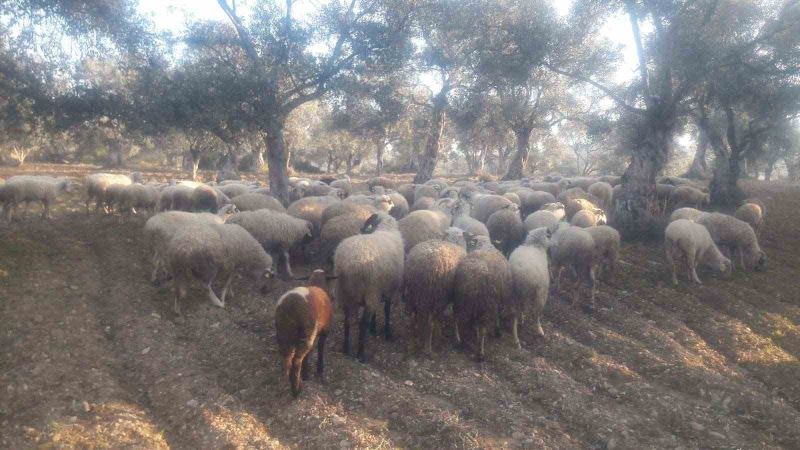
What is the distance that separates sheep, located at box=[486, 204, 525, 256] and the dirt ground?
6.77 feet

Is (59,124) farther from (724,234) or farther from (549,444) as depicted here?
(724,234)

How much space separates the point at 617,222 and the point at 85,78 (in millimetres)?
17850

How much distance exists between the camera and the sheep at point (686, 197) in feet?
64.4

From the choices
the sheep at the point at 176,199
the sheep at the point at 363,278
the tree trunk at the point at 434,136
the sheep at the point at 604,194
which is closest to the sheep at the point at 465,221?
the sheep at the point at 363,278

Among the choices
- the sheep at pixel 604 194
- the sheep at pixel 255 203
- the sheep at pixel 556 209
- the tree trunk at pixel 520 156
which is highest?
the tree trunk at pixel 520 156

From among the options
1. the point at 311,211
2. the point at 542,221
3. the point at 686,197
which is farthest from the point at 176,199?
the point at 686,197

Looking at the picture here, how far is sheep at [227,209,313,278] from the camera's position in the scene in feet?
35.8

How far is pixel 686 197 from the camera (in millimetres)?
19719

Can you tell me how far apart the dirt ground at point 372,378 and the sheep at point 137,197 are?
4238mm

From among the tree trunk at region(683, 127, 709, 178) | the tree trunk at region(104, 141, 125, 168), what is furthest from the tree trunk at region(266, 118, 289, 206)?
the tree trunk at region(104, 141, 125, 168)

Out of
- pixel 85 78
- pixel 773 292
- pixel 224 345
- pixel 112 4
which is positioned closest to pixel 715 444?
pixel 224 345

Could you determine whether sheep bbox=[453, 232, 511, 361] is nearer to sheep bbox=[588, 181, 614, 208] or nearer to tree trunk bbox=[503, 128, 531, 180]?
sheep bbox=[588, 181, 614, 208]

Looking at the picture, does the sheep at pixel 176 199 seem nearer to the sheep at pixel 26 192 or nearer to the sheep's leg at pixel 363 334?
the sheep at pixel 26 192

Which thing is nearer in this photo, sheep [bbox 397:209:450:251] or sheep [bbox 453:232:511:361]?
sheep [bbox 453:232:511:361]
